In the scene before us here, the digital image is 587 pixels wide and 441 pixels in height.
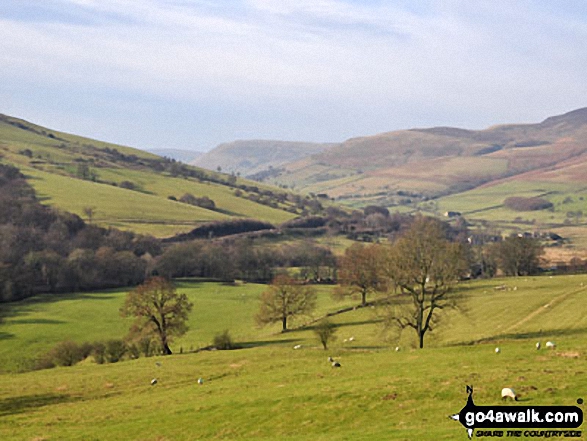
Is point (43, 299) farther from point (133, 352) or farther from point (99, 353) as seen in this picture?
point (99, 353)

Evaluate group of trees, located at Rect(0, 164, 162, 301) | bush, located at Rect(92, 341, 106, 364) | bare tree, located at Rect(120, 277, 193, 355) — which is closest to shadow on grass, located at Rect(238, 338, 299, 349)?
bare tree, located at Rect(120, 277, 193, 355)

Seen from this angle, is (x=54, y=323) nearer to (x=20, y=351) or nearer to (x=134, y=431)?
(x=20, y=351)

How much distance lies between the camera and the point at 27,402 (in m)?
43.3

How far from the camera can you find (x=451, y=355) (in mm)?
40094

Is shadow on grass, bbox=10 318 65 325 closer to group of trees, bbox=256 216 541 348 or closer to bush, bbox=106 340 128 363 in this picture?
bush, bbox=106 340 128 363

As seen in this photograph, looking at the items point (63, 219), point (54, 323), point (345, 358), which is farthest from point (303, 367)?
point (63, 219)

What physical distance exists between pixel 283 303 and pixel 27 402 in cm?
5052

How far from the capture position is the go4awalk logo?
21469mm

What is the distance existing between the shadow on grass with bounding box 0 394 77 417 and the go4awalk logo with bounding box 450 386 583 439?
97.3ft

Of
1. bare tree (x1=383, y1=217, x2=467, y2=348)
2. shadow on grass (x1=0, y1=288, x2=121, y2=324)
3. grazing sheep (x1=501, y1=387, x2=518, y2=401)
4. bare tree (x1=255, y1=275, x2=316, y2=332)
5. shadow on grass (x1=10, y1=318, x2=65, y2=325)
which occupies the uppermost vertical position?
bare tree (x1=383, y1=217, x2=467, y2=348)

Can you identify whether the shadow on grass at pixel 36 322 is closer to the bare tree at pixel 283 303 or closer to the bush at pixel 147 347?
the bush at pixel 147 347

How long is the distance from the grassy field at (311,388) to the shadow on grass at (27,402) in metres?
0.09

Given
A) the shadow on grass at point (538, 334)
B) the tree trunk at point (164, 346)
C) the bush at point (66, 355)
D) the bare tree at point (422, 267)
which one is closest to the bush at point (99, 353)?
the bush at point (66, 355)

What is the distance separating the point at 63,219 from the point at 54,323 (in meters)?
92.0
